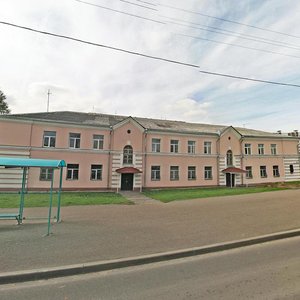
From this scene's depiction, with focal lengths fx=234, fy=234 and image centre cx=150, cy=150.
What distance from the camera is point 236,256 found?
6.02 meters

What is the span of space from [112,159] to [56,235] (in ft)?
62.7

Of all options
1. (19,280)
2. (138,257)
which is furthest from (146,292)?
(19,280)

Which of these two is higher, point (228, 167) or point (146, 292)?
point (228, 167)

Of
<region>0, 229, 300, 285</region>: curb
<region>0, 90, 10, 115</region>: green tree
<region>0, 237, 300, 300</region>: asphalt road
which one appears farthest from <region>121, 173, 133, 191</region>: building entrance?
→ <region>0, 90, 10, 115</region>: green tree

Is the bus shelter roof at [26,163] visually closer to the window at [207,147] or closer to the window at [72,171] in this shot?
the window at [72,171]

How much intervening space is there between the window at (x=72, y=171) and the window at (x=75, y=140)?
2092 mm

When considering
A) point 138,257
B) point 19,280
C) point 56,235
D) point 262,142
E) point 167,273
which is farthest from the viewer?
point 262,142

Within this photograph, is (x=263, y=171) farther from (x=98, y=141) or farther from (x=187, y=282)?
(x=187, y=282)

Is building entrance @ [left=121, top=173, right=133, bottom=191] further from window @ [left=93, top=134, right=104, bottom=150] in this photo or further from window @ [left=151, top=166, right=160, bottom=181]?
window @ [left=93, top=134, right=104, bottom=150]

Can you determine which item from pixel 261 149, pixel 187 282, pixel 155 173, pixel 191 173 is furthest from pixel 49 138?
pixel 261 149

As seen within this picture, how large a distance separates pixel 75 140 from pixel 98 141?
8.17ft

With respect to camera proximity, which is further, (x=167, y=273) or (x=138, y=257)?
(x=138, y=257)

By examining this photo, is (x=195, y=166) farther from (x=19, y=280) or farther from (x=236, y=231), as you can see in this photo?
(x=19, y=280)

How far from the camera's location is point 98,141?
87.4ft
